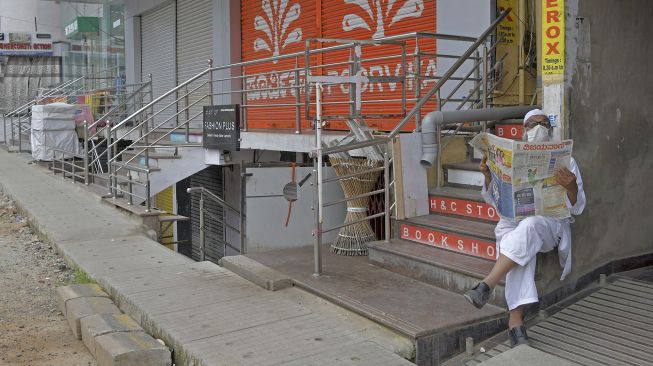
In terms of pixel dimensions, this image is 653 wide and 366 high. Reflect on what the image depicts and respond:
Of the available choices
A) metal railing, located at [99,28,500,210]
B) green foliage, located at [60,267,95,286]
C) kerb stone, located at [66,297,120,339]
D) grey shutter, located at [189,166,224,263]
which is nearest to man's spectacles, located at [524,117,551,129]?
metal railing, located at [99,28,500,210]

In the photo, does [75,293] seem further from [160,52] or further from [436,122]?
[160,52]

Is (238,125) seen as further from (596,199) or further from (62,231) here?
(596,199)

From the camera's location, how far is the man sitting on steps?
4586 mm

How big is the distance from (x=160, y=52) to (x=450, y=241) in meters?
15.7

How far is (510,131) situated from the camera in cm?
717

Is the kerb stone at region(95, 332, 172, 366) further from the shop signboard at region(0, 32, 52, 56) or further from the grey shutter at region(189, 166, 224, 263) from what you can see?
the shop signboard at region(0, 32, 52, 56)

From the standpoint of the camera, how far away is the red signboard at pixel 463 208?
608cm

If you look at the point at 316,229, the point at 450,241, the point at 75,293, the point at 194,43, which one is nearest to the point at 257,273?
the point at 316,229

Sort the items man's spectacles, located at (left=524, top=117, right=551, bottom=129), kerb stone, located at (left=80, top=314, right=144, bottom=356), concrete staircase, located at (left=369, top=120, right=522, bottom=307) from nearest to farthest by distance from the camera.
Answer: man's spectacles, located at (left=524, top=117, right=551, bottom=129) < kerb stone, located at (left=80, top=314, right=144, bottom=356) < concrete staircase, located at (left=369, top=120, right=522, bottom=307)

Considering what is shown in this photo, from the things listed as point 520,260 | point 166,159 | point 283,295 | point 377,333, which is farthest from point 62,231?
point 520,260

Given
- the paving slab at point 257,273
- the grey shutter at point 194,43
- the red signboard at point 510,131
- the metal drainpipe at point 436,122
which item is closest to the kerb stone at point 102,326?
the paving slab at point 257,273

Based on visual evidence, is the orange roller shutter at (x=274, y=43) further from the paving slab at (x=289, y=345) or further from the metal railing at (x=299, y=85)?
the paving slab at (x=289, y=345)

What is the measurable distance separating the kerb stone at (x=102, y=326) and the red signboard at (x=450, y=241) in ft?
8.60

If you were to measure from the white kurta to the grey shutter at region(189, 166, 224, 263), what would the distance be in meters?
10.2
